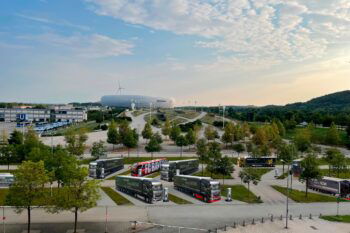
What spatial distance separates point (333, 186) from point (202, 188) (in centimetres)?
1993

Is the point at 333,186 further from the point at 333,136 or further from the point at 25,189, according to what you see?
the point at 333,136

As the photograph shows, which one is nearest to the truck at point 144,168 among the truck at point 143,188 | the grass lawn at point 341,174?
the truck at point 143,188

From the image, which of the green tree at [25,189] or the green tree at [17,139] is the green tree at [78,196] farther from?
the green tree at [17,139]

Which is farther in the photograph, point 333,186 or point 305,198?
point 333,186

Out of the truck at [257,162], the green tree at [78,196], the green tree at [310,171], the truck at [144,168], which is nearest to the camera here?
the green tree at [78,196]

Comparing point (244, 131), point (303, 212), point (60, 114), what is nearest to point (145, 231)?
point (303, 212)

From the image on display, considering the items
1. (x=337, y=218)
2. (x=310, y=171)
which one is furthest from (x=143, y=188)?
(x=310, y=171)

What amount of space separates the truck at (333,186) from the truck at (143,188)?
24.9 m

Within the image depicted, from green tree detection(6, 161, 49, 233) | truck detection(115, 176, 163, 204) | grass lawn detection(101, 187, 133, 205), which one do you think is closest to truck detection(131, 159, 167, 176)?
grass lawn detection(101, 187, 133, 205)

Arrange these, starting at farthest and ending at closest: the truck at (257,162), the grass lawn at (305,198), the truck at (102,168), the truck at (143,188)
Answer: the truck at (257,162)
the truck at (102,168)
the grass lawn at (305,198)
the truck at (143,188)

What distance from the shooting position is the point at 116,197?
136 feet

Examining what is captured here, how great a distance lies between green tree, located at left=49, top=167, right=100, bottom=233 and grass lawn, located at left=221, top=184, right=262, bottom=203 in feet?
69.4

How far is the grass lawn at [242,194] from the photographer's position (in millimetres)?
41688

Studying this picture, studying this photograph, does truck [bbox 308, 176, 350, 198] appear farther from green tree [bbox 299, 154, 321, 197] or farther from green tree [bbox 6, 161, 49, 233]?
green tree [bbox 6, 161, 49, 233]
